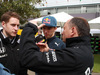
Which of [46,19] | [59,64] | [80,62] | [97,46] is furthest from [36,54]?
[97,46]

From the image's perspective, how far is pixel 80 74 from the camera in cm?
123

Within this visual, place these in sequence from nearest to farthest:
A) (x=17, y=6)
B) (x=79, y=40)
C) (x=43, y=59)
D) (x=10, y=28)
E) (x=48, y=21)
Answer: (x=43, y=59)
(x=79, y=40)
(x=48, y=21)
(x=10, y=28)
(x=17, y=6)

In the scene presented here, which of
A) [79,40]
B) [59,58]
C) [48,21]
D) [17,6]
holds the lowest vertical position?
[59,58]

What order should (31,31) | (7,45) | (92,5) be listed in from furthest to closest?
(92,5) < (7,45) < (31,31)

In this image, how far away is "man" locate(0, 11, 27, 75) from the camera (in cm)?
A: 197

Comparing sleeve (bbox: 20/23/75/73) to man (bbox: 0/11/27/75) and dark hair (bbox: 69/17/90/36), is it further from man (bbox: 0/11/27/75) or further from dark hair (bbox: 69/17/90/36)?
man (bbox: 0/11/27/75)

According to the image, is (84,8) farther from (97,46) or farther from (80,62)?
(80,62)

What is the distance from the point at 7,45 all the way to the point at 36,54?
1.05m

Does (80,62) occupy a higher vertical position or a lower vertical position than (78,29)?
lower

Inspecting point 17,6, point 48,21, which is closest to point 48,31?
point 48,21

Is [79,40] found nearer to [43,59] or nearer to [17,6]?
[43,59]

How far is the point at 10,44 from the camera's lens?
211 centimetres

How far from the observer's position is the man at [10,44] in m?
1.97

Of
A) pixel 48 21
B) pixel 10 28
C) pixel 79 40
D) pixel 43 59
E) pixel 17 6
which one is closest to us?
pixel 43 59
